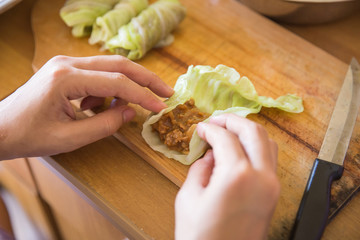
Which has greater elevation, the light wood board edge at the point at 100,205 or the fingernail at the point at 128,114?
the fingernail at the point at 128,114

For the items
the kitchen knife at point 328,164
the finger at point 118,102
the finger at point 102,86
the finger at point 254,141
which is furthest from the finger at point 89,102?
the kitchen knife at point 328,164

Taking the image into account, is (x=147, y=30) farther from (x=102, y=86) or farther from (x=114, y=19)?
(x=102, y=86)

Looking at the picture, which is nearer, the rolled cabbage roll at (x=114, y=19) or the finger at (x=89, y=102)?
the finger at (x=89, y=102)

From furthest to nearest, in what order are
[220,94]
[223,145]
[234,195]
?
[220,94] → [223,145] → [234,195]

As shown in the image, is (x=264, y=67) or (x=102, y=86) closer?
(x=102, y=86)

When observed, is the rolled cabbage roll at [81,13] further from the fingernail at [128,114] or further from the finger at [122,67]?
the fingernail at [128,114]

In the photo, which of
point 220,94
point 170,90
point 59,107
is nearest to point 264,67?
point 220,94
